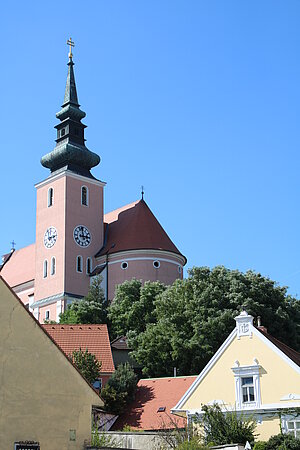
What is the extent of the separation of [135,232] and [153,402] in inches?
1163

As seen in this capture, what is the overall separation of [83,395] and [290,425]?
14270 millimetres

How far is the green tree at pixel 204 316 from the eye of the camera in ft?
132

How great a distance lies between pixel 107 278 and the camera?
61.6 meters

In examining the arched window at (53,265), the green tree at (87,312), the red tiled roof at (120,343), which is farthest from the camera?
the arched window at (53,265)

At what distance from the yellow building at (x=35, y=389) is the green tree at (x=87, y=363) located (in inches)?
742

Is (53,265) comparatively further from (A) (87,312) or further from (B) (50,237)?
(A) (87,312)

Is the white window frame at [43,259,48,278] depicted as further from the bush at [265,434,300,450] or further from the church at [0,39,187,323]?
the bush at [265,434,300,450]

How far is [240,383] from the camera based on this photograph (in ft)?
97.4

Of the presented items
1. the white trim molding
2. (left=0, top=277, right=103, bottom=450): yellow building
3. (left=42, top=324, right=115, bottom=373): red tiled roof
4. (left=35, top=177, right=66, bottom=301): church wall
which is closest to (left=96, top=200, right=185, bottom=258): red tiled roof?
(left=35, top=177, right=66, bottom=301): church wall

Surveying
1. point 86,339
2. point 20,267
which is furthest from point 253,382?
point 20,267

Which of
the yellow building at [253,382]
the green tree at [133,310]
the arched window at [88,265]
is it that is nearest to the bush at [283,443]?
the yellow building at [253,382]

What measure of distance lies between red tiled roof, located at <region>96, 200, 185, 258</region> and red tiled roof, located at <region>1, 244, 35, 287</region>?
8904mm

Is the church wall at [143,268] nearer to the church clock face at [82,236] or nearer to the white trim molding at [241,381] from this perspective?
the church clock face at [82,236]

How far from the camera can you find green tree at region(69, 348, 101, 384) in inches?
1348
